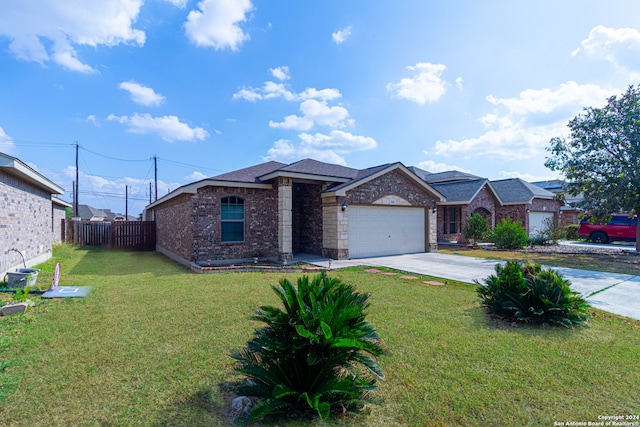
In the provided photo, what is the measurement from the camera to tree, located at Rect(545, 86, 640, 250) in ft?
45.3

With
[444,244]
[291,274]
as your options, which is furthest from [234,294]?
[444,244]

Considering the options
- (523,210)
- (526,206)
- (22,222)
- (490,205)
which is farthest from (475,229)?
(22,222)

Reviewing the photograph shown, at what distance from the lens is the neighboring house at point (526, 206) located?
72.3ft

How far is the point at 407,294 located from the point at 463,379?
12.7ft

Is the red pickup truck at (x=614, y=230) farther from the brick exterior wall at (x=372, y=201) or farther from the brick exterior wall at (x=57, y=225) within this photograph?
the brick exterior wall at (x=57, y=225)

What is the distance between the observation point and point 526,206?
22000mm

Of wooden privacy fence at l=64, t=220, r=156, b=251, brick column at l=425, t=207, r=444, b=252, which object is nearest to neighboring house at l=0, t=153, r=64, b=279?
wooden privacy fence at l=64, t=220, r=156, b=251

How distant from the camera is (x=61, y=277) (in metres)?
9.45

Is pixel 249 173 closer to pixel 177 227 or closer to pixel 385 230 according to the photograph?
pixel 177 227

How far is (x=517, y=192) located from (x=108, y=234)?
27.3 m

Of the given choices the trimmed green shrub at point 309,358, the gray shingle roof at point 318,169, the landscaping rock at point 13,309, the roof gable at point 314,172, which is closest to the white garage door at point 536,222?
the roof gable at point 314,172

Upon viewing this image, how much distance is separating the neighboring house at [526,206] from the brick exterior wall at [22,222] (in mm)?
25612

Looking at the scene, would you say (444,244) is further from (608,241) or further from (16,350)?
(16,350)

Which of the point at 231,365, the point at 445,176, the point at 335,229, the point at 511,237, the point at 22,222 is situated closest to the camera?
the point at 231,365
